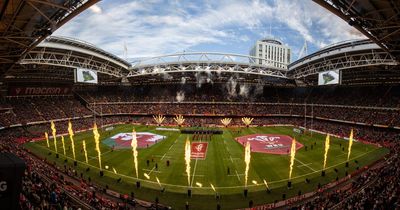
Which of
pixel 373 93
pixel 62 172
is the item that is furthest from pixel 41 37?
pixel 373 93

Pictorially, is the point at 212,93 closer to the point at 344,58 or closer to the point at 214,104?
the point at 214,104

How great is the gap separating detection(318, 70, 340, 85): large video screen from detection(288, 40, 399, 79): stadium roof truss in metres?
1.46

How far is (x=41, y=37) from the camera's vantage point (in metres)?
21.2

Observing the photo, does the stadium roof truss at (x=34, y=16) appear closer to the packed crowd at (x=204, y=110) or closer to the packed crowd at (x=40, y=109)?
the packed crowd at (x=204, y=110)

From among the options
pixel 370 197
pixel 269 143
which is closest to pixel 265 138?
pixel 269 143

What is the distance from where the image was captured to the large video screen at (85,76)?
186ft

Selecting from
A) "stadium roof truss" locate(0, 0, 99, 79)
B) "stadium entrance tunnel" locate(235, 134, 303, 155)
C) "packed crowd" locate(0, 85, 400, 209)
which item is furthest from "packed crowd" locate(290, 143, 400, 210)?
"stadium roof truss" locate(0, 0, 99, 79)

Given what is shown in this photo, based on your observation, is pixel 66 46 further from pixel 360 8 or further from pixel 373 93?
pixel 373 93

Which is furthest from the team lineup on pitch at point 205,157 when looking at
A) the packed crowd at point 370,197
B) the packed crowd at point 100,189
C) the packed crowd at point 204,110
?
the packed crowd at point 204,110

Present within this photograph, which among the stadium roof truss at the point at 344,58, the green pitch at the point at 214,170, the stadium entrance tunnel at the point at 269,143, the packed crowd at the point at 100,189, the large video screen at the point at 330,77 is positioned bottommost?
the green pitch at the point at 214,170

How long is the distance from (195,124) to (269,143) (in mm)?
29288

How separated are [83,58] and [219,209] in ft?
160

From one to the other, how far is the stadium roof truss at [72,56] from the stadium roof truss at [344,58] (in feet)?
149

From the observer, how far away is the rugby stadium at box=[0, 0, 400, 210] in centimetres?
2006
